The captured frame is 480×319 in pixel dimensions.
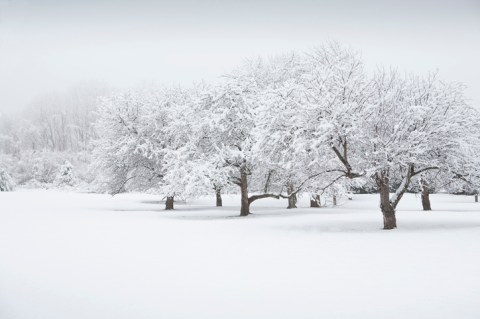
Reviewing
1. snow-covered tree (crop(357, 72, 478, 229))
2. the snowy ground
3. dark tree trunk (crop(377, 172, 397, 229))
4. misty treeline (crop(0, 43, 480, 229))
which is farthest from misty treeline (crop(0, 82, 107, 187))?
the snowy ground

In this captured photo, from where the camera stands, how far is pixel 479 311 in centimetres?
631

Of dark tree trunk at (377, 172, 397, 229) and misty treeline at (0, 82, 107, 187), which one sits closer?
dark tree trunk at (377, 172, 397, 229)

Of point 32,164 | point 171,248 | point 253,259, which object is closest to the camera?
point 253,259

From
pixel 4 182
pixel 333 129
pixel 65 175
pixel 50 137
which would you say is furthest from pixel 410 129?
pixel 50 137

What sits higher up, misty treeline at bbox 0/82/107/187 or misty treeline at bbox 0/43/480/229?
misty treeline at bbox 0/82/107/187

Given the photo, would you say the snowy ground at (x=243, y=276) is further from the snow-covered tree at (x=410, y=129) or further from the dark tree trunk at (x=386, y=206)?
the snow-covered tree at (x=410, y=129)

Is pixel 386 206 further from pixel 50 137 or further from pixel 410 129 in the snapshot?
pixel 50 137

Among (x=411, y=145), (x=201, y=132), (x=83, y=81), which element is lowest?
(x=411, y=145)

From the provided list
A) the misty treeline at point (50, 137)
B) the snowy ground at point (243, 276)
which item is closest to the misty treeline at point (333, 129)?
the snowy ground at point (243, 276)

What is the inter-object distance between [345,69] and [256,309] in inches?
565

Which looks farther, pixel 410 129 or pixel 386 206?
pixel 386 206

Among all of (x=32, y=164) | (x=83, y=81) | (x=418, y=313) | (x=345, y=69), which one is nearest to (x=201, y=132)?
(x=345, y=69)

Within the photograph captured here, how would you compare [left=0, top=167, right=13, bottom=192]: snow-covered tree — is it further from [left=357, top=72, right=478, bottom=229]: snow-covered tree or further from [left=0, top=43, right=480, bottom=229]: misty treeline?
[left=357, top=72, right=478, bottom=229]: snow-covered tree

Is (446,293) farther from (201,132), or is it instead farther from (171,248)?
(201,132)
